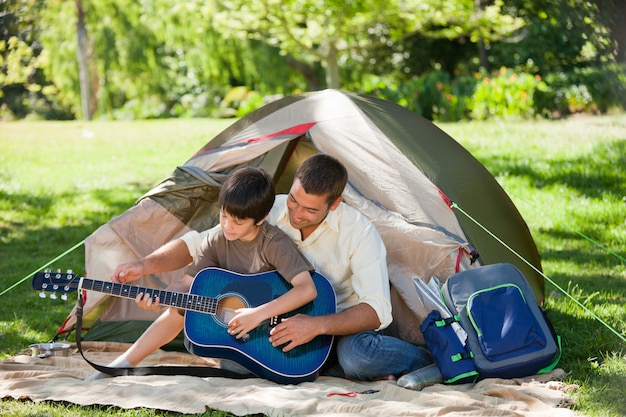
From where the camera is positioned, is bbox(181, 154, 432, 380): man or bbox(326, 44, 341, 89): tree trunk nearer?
bbox(181, 154, 432, 380): man

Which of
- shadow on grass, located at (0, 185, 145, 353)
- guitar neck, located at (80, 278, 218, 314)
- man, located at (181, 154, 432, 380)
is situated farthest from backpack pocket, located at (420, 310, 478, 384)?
shadow on grass, located at (0, 185, 145, 353)

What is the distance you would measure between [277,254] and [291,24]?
9008 millimetres

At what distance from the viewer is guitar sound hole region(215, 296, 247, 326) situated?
10.6ft

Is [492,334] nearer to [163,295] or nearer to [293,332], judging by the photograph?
[293,332]

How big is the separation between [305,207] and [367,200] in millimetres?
666

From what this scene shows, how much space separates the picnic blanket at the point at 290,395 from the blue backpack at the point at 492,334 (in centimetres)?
6

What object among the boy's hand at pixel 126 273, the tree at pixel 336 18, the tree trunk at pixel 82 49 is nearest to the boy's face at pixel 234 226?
the boy's hand at pixel 126 273

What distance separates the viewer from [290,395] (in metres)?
2.95

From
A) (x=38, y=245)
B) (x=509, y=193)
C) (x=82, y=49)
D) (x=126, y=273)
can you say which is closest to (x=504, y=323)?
(x=126, y=273)

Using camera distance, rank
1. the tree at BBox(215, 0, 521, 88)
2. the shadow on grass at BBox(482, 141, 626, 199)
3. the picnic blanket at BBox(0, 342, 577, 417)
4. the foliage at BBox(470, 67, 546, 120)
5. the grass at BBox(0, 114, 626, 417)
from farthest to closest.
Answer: the tree at BBox(215, 0, 521, 88) < the foliage at BBox(470, 67, 546, 120) < the shadow on grass at BBox(482, 141, 626, 199) < the grass at BBox(0, 114, 626, 417) < the picnic blanket at BBox(0, 342, 577, 417)

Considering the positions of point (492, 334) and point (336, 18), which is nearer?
point (492, 334)

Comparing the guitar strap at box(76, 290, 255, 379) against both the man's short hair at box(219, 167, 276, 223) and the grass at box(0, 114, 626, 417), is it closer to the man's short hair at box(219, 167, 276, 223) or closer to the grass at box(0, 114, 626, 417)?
the grass at box(0, 114, 626, 417)

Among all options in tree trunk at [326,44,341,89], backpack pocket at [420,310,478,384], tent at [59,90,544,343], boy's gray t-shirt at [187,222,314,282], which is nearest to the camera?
backpack pocket at [420,310,478,384]

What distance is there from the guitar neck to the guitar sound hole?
0.03 metres
